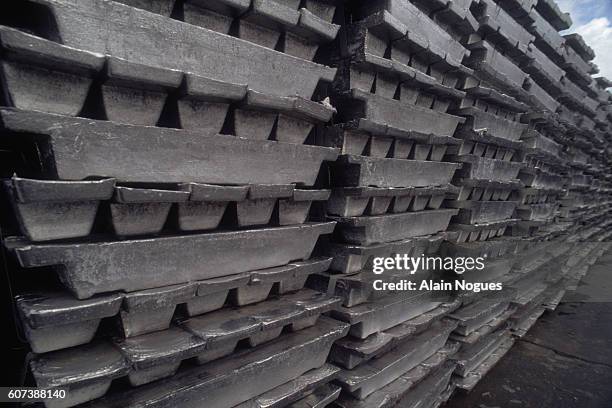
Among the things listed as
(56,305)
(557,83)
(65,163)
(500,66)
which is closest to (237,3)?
(65,163)

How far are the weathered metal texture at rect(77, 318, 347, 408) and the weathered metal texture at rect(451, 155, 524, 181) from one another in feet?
6.06

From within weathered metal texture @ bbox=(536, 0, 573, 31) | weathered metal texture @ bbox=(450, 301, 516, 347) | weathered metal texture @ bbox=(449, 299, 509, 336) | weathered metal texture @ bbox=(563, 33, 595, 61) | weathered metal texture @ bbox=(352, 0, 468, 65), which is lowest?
weathered metal texture @ bbox=(450, 301, 516, 347)

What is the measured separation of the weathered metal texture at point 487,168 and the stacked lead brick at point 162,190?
1.73 meters

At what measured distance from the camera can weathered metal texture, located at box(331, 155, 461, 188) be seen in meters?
1.97

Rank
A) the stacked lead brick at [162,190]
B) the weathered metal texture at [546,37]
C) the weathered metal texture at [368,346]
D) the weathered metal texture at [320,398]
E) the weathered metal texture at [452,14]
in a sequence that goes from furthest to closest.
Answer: the weathered metal texture at [546,37]
the weathered metal texture at [452,14]
the weathered metal texture at [368,346]
the weathered metal texture at [320,398]
the stacked lead brick at [162,190]

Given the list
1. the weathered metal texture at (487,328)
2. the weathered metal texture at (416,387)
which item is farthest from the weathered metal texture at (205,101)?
the weathered metal texture at (487,328)

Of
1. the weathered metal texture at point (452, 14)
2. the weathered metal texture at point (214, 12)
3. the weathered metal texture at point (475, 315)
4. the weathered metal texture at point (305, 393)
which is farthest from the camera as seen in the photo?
the weathered metal texture at point (475, 315)

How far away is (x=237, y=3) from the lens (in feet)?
4.52

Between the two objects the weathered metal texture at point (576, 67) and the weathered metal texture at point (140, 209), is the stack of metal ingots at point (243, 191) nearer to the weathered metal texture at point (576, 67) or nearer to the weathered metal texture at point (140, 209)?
the weathered metal texture at point (140, 209)

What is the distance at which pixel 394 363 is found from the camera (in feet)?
7.63

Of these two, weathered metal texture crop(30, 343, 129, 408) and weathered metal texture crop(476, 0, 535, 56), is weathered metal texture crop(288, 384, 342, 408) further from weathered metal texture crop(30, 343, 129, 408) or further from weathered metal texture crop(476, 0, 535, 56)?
weathered metal texture crop(476, 0, 535, 56)

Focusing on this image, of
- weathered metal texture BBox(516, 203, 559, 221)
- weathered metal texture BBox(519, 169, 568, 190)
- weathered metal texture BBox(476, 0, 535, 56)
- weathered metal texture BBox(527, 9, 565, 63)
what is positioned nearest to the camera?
weathered metal texture BBox(476, 0, 535, 56)

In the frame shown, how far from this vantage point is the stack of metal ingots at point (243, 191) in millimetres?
1076

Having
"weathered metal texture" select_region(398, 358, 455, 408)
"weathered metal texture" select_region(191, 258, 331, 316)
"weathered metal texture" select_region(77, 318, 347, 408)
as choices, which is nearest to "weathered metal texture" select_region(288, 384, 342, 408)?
"weathered metal texture" select_region(77, 318, 347, 408)
